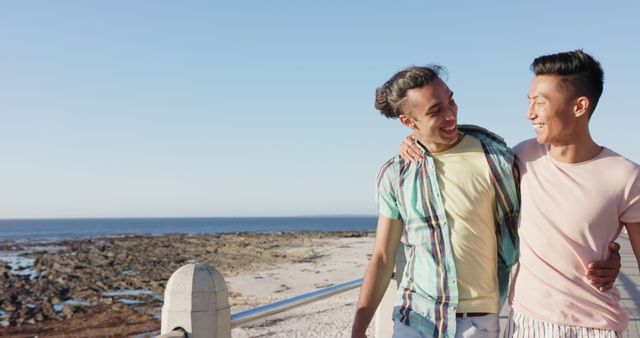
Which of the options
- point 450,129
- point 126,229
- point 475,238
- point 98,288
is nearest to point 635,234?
point 475,238

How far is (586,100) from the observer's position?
2008mm

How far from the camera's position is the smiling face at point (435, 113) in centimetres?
227

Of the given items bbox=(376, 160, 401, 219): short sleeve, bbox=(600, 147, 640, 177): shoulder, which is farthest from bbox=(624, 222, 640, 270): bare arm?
bbox=(376, 160, 401, 219): short sleeve

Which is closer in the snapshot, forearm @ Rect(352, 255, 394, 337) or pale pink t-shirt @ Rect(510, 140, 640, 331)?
pale pink t-shirt @ Rect(510, 140, 640, 331)

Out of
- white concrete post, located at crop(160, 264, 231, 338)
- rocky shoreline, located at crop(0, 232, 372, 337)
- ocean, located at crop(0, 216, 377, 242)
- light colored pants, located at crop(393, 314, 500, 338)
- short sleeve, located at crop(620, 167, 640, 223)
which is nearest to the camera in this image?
short sleeve, located at crop(620, 167, 640, 223)

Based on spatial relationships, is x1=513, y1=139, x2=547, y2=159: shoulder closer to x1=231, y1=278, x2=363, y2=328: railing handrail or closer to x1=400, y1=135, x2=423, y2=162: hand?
x1=400, y1=135, x2=423, y2=162: hand

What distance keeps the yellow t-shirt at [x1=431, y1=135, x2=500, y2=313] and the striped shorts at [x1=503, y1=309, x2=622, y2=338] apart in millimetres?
162

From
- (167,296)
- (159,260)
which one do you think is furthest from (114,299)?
(167,296)

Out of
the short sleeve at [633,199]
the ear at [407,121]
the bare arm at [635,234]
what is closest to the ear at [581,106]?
the short sleeve at [633,199]

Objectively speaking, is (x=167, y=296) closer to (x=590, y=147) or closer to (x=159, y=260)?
(x=590, y=147)

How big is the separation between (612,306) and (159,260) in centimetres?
3251

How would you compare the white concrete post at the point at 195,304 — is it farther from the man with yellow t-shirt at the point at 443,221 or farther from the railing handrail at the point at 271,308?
the man with yellow t-shirt at the point at 443,221

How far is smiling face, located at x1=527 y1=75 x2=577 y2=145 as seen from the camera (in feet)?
6.54

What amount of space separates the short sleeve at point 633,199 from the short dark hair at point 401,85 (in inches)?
33.2
